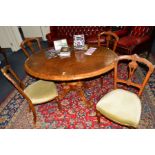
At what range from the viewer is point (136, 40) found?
11.4 ft

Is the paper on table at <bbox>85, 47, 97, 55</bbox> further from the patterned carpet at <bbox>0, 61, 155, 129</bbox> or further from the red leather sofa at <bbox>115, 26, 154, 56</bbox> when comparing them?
the red leather sofa at <bbox>115, 26, 154, 56</bbox>

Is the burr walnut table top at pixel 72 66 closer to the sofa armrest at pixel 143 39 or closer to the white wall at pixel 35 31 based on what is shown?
the sofa armrest at pixel 143 39

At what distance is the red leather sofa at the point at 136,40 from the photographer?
10.9 ft

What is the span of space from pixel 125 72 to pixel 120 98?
159cm

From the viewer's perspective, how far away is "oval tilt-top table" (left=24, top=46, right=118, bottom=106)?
1.97 metres

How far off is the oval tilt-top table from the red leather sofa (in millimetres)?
975

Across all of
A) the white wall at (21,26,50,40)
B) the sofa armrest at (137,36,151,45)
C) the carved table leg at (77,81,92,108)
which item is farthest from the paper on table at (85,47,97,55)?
the white wall at (21,26,50,40)

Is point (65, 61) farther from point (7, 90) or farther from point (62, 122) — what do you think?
point (7, 90)

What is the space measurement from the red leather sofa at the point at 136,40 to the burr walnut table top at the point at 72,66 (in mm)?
978

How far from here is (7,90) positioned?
331cm

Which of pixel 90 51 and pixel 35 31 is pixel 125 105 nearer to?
pixel 90 51

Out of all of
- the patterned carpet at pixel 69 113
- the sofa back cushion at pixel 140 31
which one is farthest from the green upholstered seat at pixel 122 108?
the sofa back cushion at pixel 140 31

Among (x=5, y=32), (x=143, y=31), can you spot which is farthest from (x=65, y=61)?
(x=5, y=32)

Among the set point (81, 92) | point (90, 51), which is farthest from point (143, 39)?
point (81, 92)
